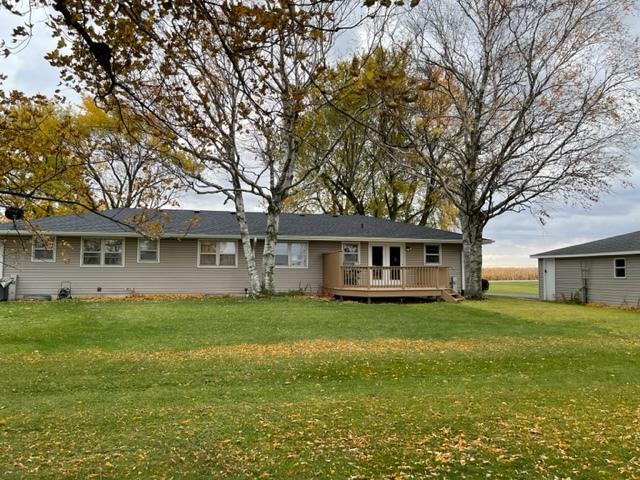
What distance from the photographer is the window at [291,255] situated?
2216 cm

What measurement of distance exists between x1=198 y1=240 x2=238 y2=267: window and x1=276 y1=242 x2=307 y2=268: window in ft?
6.13

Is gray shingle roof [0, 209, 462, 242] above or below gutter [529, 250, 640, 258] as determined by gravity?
above

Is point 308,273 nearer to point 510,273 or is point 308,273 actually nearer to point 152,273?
point 152,273

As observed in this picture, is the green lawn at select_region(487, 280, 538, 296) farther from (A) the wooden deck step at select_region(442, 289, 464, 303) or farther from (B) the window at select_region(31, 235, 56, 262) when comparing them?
(B) the window at select_region(31, 235, 56, 262)

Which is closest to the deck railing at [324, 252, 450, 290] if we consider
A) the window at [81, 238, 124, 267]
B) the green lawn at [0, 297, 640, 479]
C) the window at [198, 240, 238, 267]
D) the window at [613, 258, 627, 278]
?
the window at [198, 240, 238, 267]

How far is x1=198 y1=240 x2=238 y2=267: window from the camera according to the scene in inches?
841

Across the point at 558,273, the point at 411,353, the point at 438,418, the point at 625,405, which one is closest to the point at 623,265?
the point at 558,273

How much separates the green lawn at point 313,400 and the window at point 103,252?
7.56 meters

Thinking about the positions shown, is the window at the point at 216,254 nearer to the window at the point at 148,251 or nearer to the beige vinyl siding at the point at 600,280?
the window at the point at 148,251

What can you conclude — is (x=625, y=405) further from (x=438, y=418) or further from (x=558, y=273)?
(x=558, y=273)

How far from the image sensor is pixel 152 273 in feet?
68.0

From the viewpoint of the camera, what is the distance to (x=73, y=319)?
42.7ft

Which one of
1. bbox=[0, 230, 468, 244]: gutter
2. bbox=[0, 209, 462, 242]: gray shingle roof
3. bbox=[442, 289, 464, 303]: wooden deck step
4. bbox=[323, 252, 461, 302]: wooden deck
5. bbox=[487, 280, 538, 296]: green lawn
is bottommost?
bbox=[487, 280, 538, 296]: green lawn

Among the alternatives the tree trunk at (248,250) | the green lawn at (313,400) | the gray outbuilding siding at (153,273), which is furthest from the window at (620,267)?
the tree trunk at (248,250)
